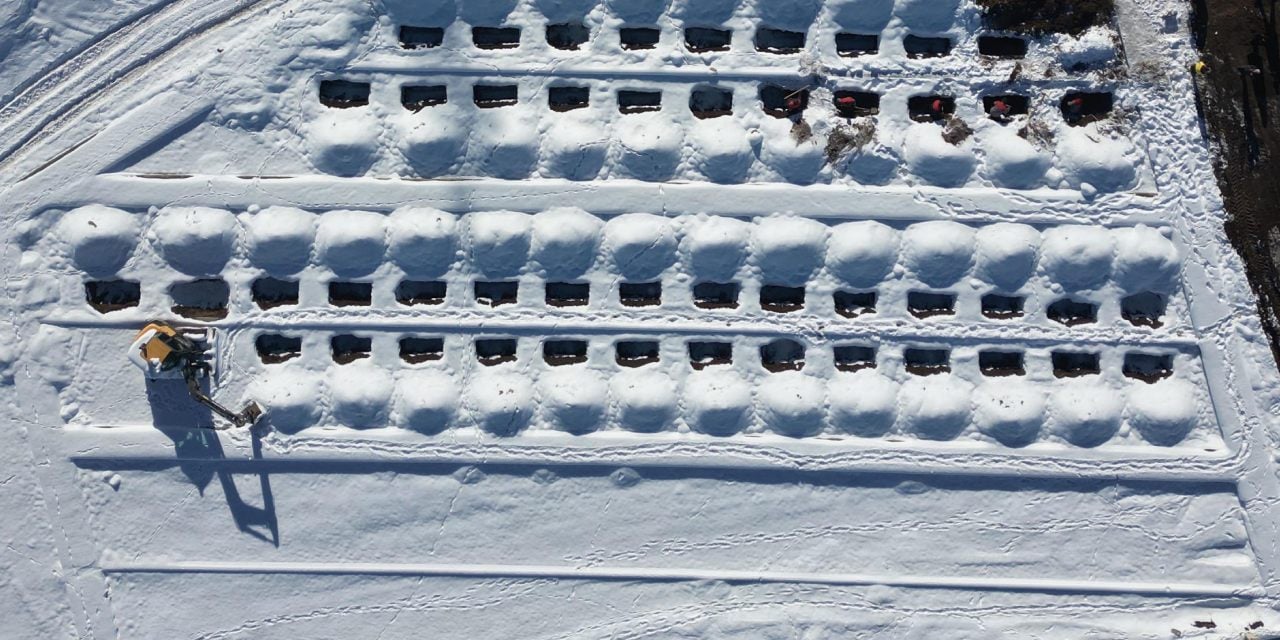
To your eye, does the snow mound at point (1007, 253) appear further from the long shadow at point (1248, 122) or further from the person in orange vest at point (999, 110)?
the long shadow at point (1248, 122)

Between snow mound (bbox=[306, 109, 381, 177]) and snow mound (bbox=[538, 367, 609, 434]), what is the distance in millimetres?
3650

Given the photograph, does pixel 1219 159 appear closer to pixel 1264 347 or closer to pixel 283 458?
pixel 1264 347

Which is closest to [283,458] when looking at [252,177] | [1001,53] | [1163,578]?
[252,177]

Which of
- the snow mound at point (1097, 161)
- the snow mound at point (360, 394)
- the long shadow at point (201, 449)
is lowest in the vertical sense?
the long shadow at point (201, 449)

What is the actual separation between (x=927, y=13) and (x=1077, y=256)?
3.68 m

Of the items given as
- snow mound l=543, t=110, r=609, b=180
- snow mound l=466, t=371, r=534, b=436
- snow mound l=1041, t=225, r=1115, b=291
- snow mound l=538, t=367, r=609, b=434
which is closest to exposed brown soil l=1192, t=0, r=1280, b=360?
snow mound l=1041, t=225, r=1115, b=291

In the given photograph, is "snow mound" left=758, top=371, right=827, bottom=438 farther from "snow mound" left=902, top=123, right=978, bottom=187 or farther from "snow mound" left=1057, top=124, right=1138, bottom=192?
"snow mound" left=1057, top=124, right=1138, bottom=192

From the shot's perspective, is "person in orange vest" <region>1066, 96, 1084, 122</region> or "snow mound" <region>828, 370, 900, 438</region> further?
"person in orange vest" <region>1066, 96, 1084, 122</region>

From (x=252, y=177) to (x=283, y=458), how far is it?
3.66 m

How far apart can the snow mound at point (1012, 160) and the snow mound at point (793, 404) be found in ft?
11.7

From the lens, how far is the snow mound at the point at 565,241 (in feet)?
31.0

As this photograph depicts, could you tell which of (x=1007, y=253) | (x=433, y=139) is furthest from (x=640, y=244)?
(x=1007, y=253)

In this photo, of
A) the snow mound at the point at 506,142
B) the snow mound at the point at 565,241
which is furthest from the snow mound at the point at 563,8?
the snow mound at the point at 565,241

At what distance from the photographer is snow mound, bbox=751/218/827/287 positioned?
9461 millimetres
